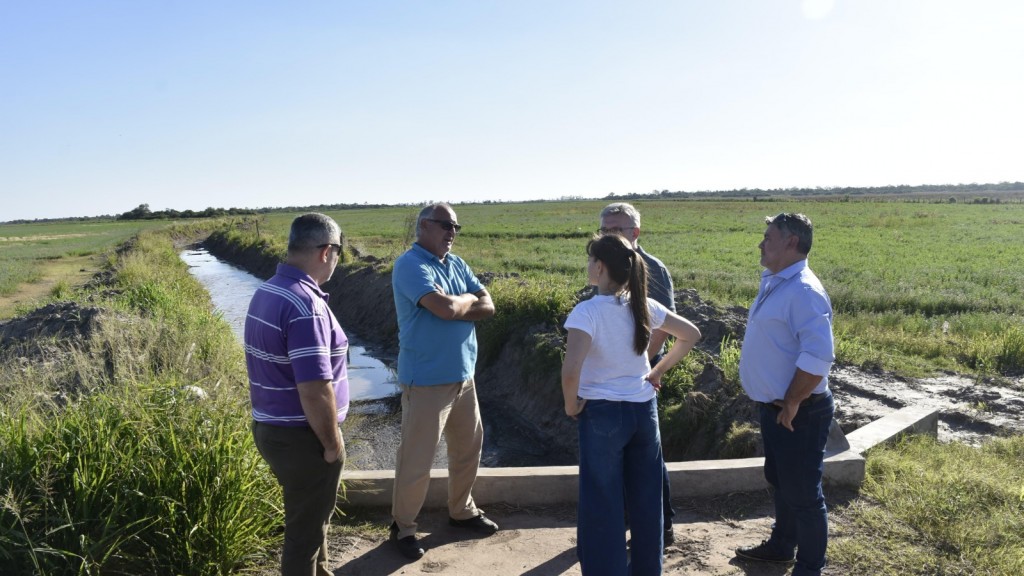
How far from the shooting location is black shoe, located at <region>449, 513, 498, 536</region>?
4148 millimetres

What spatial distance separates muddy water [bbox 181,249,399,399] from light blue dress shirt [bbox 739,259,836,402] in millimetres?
5964

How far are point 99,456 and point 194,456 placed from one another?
0.47m

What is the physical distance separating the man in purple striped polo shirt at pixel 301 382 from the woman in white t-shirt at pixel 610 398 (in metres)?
1.05

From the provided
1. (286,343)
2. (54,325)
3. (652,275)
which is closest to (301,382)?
(286,343)

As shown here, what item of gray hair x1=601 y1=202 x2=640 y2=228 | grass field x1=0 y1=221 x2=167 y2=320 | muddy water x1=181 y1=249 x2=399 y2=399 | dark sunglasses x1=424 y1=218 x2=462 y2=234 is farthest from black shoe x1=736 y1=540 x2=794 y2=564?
grass field x1=0 y1=221 x2=167 y2=320

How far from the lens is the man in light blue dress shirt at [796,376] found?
3.23 m

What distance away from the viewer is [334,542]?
3.99m

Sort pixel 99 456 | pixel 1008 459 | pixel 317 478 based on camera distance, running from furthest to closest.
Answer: pixel 1008 459 → pixel 99 456 → pixel 317 478

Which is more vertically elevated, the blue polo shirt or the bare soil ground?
the blue polo shirt

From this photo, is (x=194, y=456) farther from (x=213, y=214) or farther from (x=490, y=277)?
(x=213, y=214)

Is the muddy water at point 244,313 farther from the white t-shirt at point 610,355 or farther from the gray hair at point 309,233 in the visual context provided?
the white t-shirt at point 610,355

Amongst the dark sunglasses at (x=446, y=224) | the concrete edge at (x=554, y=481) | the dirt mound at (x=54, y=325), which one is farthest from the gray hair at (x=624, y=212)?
the dirt mound at (x=54, y=325)

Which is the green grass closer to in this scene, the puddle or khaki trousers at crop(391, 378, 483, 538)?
the puddle

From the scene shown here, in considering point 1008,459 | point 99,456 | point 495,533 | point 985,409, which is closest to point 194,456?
point 99,456
